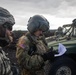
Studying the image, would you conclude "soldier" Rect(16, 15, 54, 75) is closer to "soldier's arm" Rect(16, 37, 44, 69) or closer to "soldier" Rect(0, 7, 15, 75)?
"soldier's arm" Rect(16, 37, 44, 69)

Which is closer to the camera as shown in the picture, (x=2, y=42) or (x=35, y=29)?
(x=2, y=42)

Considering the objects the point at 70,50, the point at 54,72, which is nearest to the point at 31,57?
the point at 54,72

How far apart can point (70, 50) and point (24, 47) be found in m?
2.84

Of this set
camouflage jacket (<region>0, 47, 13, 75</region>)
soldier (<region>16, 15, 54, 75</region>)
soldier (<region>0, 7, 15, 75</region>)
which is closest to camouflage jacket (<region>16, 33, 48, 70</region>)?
soldier (<region>16, 15, 54, 75</region>)

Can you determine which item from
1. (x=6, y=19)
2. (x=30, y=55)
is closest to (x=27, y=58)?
Answer: (x=30, y=55)

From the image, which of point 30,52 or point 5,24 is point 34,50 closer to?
point 30,52

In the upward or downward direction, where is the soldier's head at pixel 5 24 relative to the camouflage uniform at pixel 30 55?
upward

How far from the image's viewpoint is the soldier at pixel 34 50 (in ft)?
11.4

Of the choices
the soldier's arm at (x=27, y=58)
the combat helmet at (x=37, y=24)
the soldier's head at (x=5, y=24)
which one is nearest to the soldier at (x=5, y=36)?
the soldier's head at (x=5, y=24)

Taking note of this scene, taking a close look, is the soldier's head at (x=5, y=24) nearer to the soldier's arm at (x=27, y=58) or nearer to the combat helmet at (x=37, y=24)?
the soldier's arm at (x=27, y=58)

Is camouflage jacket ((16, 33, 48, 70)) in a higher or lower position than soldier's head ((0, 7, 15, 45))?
lower

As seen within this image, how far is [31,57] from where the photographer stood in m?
3.47

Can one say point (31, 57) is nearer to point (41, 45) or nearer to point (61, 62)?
point (41, 45)

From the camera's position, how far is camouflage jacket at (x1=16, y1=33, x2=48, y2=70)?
3.47 metres
